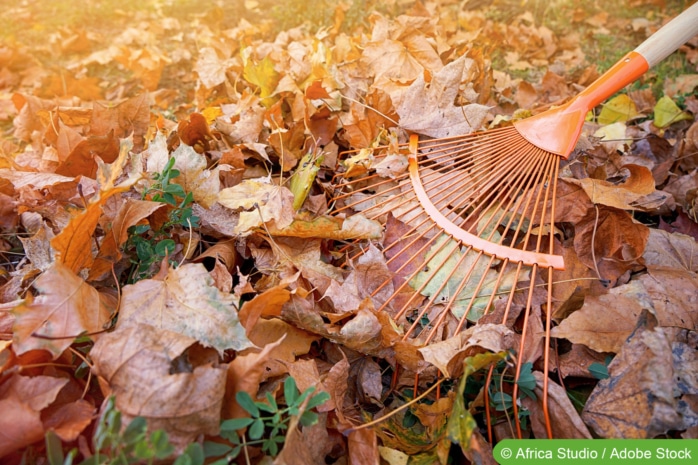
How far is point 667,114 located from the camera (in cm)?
174

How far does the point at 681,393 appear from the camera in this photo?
0.87 meters

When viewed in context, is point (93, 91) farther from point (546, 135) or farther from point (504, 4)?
point (504, 4)

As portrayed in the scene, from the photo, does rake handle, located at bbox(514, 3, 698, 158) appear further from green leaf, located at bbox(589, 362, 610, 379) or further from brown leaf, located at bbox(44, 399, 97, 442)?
brown leaf, located at bbox(44, 399, 97, 442)

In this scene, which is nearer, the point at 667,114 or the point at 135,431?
the point at 135,431

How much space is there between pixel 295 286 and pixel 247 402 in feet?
1.06

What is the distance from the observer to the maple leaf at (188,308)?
2.57ft

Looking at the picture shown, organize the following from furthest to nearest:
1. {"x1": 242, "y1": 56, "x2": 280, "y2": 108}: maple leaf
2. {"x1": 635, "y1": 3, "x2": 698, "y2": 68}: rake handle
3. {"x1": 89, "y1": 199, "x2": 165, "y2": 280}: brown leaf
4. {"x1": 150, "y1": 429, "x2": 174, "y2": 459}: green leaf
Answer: {"x1": 242, "y1": 56, "x2": 280, "y2": 108}: maple leaf → {"x1": 635, "y1": 3, "x2": 698, "y2": 68}: rake handle → {"x1": 89, "y1": 199, "x2": 165, "y2": 280}: brown leaf → {"x1": 150, "y1": 429, "x2": 174, "y2": 459}: green leaf

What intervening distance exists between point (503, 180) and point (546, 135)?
19cm

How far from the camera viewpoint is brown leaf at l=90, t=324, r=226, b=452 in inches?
27.1

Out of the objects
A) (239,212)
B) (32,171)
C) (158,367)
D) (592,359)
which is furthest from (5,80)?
(592,359)

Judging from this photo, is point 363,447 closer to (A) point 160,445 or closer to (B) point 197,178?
(A) point 160,445

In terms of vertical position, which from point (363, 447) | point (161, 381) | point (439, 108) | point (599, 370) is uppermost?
point (439, 108)

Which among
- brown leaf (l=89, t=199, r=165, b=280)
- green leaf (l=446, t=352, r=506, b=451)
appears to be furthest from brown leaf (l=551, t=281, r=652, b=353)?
brown leaf (l=89, t=199, r=165, b=280)

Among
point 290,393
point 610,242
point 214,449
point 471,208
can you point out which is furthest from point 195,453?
point 610,242
